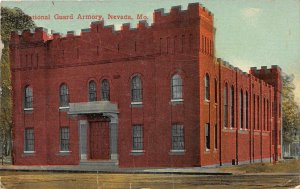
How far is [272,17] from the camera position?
57.4 feet

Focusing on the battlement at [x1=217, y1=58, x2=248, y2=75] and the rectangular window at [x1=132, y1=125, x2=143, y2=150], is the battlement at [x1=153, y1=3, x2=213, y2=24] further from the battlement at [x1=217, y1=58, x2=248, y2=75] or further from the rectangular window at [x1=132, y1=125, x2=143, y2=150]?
the rectangular window at [x1=132, y1=125, x2=143, y2=150]

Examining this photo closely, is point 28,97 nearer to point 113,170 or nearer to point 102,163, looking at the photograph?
point 102,163

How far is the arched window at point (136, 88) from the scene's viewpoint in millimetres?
19812

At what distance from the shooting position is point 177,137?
18922mm

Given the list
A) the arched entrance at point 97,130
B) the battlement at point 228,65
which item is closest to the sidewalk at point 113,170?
the arched entrance at point 97,130

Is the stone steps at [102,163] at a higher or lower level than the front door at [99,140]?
lower

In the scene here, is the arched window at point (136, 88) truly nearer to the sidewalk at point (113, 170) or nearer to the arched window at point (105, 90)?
the arched window at point (105, 90)

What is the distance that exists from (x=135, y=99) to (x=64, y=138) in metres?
2.39

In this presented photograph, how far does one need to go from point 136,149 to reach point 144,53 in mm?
2710

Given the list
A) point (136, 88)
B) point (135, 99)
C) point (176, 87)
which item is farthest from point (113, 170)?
point (176, 87)

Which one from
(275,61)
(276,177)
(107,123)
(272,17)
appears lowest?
(276,177)

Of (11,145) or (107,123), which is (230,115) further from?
(11,145)

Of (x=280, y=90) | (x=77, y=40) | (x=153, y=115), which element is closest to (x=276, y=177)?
(x=280, y=90)

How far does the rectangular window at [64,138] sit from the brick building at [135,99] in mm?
17
